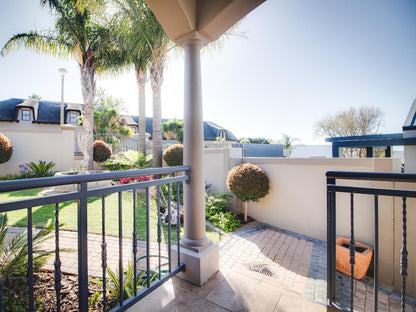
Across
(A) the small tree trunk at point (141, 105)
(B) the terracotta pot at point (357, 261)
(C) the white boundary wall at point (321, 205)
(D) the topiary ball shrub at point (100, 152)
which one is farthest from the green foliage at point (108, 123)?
(B) the terracotta pot at point (357, 261)

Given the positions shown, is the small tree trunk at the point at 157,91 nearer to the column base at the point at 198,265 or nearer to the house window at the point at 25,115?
the column base at the point at 198,265

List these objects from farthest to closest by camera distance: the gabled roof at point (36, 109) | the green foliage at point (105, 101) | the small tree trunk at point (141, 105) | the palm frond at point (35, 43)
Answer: the green foliage at point (105, 101) < the gabled roof at point (36, 109) < the small tree trunk at point (141, 105) < the palm frond at point (35, 43)

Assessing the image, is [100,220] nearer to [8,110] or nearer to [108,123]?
[108,123]

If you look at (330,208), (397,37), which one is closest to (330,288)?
(330,208)

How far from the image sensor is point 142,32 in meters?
6.28

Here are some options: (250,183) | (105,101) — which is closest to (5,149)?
(250,183)

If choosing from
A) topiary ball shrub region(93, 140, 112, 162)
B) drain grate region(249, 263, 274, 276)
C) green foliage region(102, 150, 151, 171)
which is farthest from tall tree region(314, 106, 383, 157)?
topiary ball shrub region(93, 140, 112, 162)

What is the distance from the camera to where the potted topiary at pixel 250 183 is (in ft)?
14.9

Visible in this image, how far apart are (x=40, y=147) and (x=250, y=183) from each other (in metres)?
10.4

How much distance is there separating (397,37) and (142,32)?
26.5ft

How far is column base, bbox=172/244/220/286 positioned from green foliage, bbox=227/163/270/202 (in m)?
2.65

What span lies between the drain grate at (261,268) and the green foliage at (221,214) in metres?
1.41

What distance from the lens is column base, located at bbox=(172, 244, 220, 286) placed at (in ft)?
6.05

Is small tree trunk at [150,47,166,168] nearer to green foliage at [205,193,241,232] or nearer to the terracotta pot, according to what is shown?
green foliage at [205,193,241,232]
